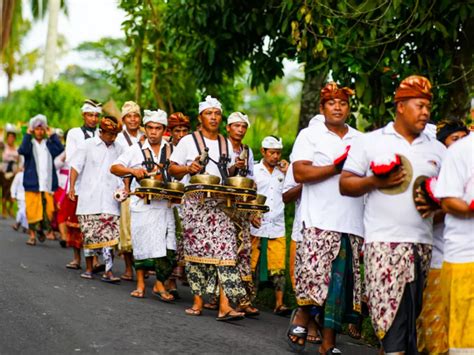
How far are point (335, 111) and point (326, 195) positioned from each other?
689 millimetres

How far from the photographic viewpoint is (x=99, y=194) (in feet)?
41.3

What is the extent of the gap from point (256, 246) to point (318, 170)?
3.65m

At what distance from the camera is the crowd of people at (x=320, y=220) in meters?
7.12

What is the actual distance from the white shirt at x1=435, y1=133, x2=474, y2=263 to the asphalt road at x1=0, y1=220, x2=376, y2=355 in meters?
2.28

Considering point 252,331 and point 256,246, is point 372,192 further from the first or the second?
point 256,246

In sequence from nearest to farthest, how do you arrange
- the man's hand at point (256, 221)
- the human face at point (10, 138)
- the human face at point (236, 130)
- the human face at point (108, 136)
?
the human face at point (236, 130)
the man's hand at point (256, 221)
the human face at point (108, 136)
the human face at point (10, 138)

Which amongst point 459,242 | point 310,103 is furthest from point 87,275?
point 459,242

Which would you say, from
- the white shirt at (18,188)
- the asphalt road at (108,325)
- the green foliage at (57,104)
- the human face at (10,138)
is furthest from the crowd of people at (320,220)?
the green foliage at (57,104)

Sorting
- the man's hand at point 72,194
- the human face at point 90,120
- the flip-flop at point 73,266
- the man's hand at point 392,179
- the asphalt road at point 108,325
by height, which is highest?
the human face at point 90,120

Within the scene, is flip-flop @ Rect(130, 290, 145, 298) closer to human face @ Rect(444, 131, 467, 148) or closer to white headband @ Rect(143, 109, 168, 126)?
white headband @ Rect(143, 109, 168, 126)

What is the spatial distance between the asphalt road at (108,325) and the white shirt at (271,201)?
3.32ft

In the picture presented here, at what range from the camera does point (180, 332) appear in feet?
29.7

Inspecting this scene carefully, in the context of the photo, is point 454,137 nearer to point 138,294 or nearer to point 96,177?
point 138,294

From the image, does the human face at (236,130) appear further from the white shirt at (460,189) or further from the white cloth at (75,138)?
the white shirt at (460,189)
